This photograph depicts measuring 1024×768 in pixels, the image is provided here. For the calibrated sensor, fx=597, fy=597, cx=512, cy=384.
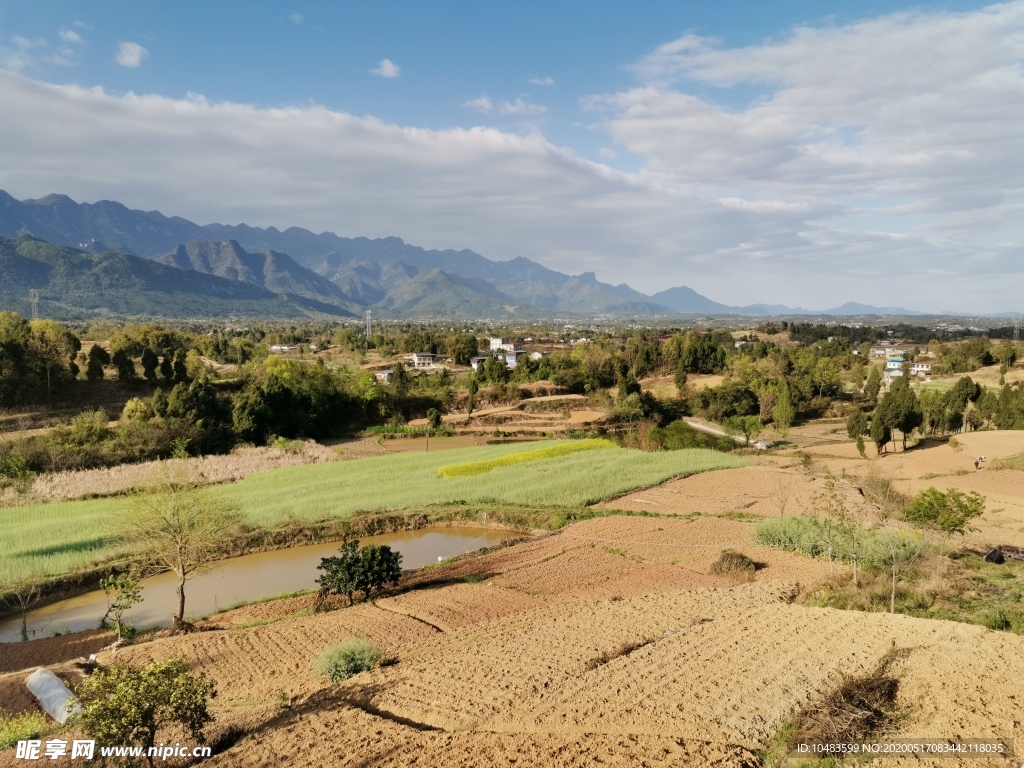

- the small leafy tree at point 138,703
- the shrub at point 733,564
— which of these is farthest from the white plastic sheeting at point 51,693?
the shrub at point 733,564

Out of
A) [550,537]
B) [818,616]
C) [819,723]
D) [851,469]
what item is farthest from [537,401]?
[819,723]

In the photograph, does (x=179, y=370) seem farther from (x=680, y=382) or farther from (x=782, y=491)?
(x=680, y=382)

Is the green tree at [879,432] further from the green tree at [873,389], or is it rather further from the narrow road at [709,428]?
the green tree at [873,389]

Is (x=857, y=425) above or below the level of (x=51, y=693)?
above

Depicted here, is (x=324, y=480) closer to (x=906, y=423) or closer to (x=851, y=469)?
(x=851, y=469)

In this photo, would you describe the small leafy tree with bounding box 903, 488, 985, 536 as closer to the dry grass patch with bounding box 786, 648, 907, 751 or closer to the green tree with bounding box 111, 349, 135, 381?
the dry grass patch with bounding box 786, 648, 907, 751

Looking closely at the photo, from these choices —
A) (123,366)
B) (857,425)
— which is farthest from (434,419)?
(857,425)
